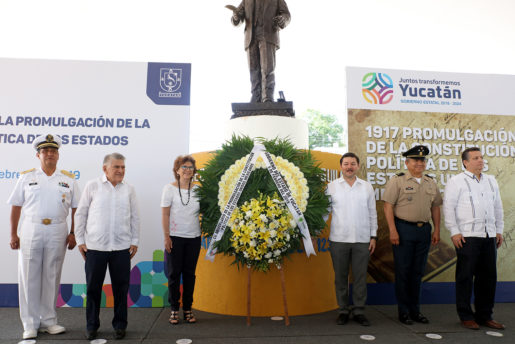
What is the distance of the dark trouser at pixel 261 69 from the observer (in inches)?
172

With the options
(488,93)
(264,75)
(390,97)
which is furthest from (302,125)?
(488,93)

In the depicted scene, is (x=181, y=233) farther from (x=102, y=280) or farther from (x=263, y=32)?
(x=263, y=32)

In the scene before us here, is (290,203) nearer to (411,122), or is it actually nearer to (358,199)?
(358,199)

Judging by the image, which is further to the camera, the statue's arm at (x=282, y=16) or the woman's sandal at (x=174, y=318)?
the statue's arm at (x=282, y=16)

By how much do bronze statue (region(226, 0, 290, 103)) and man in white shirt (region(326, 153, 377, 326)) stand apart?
1.60m

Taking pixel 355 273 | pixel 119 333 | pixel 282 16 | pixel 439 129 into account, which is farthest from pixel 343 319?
pixel 282 16

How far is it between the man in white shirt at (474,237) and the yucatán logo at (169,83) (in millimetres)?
3070

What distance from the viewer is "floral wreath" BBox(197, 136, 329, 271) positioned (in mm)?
3051

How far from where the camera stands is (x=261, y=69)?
4457 millimetres

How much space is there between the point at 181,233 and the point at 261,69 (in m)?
2.35

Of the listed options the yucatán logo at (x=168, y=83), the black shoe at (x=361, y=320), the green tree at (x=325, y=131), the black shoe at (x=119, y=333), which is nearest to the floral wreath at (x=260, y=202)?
the black shoe at (x=361, y=320)

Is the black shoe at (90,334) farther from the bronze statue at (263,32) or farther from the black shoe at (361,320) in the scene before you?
the bronze statue at (263,32)

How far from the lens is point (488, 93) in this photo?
4.43 meters

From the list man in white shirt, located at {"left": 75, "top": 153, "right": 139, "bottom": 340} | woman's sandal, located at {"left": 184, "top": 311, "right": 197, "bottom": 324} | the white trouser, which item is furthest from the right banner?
the white trouser
